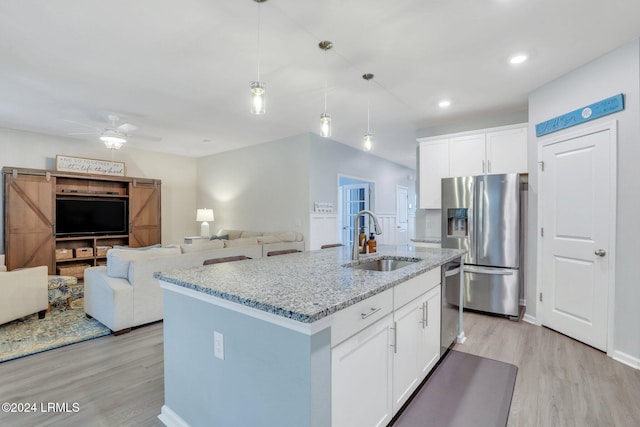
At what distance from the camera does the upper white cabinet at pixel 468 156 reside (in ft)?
12.5

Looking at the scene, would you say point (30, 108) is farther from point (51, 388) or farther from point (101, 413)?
point (101, 413)

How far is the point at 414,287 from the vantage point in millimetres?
1947

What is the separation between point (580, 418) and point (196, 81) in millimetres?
4297

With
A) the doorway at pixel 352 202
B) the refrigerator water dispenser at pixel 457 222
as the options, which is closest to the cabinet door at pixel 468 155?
the refrigerator water dispenser at pixel 457 222

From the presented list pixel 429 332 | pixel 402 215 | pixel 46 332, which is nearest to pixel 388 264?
pixel 429 332

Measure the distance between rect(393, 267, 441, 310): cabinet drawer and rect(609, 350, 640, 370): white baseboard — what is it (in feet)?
5.85

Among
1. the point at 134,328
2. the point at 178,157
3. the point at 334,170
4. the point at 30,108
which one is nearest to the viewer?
the point at 134,328

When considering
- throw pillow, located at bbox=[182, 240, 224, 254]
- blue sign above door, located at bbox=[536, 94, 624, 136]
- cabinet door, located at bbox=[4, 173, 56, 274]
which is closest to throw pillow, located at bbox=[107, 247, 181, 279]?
throw pillow, located at bbox=[182, 240, 224, 254]

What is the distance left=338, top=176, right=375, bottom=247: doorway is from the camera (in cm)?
711

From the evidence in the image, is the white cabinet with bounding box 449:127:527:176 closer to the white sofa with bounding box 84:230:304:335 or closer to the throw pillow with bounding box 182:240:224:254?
the throw pillow with bounding box 182:240:224:254

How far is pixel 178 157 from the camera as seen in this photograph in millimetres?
7332

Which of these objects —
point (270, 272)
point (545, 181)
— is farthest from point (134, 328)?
point (545, 181)

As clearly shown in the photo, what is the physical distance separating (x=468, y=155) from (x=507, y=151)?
473mm

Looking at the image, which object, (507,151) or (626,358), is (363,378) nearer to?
(626,358)
